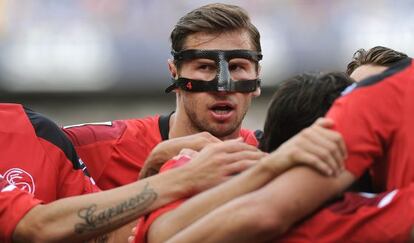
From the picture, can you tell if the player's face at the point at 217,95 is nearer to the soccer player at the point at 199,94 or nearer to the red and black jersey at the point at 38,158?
the soccer player at the point at 199,94

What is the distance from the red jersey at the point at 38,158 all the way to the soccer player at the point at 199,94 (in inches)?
15.1

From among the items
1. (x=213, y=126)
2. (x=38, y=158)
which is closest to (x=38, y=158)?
(x=38, y=158)

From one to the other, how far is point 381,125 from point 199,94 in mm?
1770

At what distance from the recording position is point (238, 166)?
251cm

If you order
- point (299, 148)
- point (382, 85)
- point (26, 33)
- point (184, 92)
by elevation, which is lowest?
point (26, 33)

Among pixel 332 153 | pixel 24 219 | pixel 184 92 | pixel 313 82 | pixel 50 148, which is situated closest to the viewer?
pixel 332 153

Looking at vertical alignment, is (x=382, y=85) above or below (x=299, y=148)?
above

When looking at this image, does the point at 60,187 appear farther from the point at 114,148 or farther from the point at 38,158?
the point at 114,148

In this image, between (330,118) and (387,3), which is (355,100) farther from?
(387,3)

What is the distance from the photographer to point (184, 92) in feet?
12.8

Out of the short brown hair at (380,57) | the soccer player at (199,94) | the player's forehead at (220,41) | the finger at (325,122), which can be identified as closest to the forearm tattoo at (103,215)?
the finger at (325,122)

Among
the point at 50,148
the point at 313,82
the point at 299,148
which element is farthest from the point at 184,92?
the point at 299,148

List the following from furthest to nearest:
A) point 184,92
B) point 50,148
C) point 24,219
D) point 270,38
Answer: point 270,38
point 184,92
point 50,148
point 24,219

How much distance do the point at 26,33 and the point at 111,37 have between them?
92 centimetres
